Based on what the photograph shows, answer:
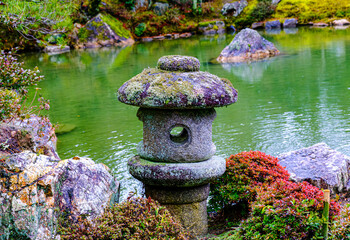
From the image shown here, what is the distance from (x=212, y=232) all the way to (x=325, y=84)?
33.1 ft

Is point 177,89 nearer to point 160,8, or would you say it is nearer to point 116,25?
point 116,25

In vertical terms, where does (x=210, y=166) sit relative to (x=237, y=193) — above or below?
above

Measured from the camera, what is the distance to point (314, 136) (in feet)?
29.1

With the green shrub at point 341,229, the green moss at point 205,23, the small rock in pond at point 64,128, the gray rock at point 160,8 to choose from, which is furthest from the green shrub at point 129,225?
the gray rock at point 160,8

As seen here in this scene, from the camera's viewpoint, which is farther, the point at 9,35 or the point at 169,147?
Answer: the point at 9,35

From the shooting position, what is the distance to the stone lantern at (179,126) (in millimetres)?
4559

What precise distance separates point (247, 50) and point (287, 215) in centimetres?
1796

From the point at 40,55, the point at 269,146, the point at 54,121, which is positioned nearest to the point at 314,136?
the point at 269,146

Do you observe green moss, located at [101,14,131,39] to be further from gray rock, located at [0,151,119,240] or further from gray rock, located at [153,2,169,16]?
gray rock, located at [0,151,119,240]

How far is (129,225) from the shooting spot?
3.91 m

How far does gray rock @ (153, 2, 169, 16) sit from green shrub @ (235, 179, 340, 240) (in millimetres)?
39846

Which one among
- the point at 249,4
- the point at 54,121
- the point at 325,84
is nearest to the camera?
the point at 54,121

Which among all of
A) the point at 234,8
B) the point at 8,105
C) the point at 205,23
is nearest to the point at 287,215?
the point at 8,105

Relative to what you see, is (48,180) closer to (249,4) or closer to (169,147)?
(169,147)
